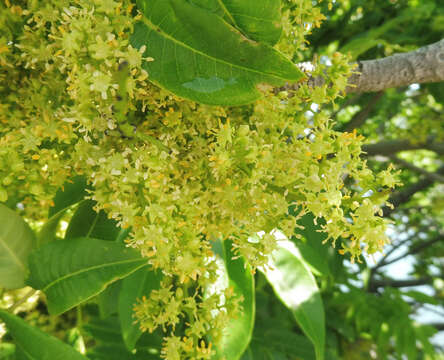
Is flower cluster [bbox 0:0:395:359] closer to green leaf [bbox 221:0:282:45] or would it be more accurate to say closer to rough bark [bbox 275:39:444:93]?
green leaf [bbox 221:0:282:45]

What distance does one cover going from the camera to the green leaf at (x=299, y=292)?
1.06 metres

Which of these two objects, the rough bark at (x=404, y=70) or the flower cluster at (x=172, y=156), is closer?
Result: the flower cluster at (x=172, y=156)

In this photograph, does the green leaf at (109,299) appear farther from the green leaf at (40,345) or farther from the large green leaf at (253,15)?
the large green leaf at (253,15)

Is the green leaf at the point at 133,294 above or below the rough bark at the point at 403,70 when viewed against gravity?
below

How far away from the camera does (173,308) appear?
0.72 m

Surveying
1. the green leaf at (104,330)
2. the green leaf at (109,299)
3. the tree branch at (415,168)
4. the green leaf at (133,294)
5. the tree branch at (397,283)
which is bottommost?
the tree branch at (397,283)

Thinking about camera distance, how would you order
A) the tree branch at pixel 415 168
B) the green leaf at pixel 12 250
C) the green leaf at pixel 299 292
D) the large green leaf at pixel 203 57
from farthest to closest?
1. the tree branch at pixel 415 168
2. the green leaf at pixel 299 292
3. the green leaf at pixel 12 250
4. the large green leaf at pixel 203 57

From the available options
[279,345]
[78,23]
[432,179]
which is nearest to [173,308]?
[78,23]

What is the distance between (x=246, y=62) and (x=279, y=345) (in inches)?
55.6

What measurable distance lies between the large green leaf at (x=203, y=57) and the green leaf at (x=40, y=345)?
1.65 ft

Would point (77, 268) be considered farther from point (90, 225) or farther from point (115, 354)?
point (115, 354)

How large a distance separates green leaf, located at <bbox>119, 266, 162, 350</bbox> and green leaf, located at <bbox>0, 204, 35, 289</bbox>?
26 cm

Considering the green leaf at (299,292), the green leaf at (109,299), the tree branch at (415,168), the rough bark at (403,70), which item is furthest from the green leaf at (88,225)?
the tree branch at (415,168)

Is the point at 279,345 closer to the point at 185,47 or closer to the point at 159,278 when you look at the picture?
the point at 159,278
